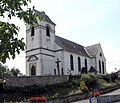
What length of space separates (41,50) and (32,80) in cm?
1425

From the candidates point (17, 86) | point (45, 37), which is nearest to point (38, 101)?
point (17, 86)

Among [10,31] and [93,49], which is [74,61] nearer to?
Answer: [93,49]

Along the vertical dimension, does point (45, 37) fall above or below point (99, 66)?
above

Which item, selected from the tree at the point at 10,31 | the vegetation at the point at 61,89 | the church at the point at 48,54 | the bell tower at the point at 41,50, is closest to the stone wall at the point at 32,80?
the vegetation at the point at 61,89

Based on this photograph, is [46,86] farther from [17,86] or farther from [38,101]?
[38,101]

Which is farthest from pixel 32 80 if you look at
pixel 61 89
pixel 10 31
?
pixel 10 31

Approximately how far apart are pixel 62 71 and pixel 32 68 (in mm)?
5939

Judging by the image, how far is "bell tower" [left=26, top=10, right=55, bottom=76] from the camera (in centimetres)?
4519

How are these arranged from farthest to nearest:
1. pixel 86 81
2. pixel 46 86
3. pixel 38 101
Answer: pixel 86 81 < pixel 46 86 < pixel 38 101

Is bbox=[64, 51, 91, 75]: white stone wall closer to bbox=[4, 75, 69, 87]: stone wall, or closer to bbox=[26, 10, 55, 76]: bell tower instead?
bbox=[26, 10, 55, 76]: bell tower

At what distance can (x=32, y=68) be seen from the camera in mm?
47000

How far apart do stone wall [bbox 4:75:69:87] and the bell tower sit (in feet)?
29.5

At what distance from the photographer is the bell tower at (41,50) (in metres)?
45.2

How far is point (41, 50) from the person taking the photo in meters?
45.3
